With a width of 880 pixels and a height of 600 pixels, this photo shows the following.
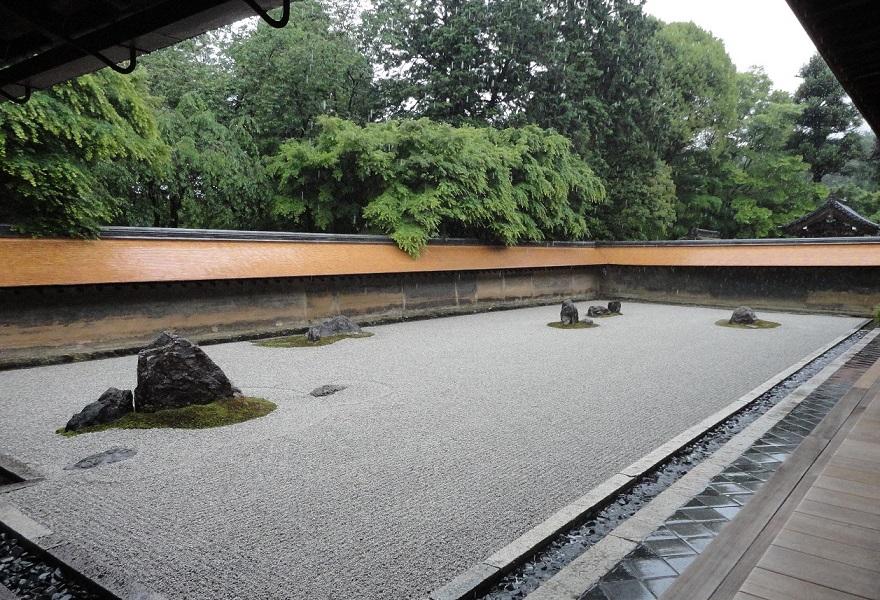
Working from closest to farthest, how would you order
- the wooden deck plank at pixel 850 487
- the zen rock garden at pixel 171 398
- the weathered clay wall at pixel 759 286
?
the wooden deck plank at pixel 850 487 → the zen rock garden at pixel 171 398 → the weathered clay wall at pixel 759 286

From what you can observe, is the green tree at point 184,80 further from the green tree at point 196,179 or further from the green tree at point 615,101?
the green tree at point 615,101

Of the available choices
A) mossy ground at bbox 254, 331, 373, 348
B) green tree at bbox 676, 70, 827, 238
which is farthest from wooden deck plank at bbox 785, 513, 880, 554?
green tree at bbox 676, 70, 827, 238

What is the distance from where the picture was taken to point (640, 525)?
287 centimetres

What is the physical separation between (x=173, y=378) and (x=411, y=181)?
9.58 m

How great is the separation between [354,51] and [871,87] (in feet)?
54.8

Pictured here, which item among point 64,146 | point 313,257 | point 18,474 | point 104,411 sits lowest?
point 18,474

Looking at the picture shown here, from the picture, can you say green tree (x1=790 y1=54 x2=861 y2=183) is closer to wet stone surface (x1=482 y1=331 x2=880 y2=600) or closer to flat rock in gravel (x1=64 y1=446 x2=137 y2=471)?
wet stone surface (x1=482 y1=331 x2=880 y2=600)

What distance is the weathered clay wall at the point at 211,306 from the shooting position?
310 inches

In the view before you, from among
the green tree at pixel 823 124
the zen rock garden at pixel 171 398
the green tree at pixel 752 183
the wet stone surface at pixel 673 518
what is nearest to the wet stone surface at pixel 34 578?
the wet stone surface at pixel 673 518

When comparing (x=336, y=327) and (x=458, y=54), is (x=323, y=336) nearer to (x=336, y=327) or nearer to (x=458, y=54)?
(x=336, y=327)

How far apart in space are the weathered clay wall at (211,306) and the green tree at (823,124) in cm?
1821

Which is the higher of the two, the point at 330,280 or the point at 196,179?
the point at 196,179

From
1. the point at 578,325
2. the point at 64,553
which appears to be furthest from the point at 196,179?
the point at 64,553

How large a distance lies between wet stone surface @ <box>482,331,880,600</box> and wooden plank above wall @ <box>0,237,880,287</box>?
27.7 ft
